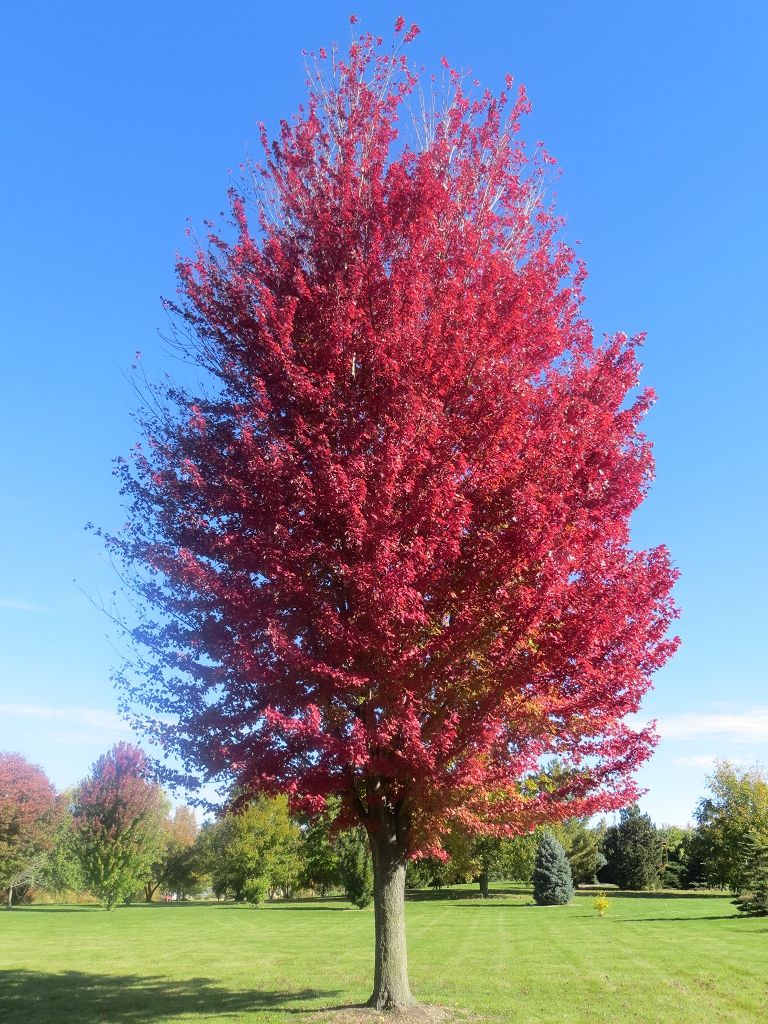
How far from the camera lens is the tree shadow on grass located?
11.8 m

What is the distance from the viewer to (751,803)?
1572 inches

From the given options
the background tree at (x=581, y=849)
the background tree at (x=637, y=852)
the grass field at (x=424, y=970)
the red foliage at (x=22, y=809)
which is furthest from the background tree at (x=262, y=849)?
the background tree at (x=637, y=852)

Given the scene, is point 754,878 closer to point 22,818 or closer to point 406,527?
point 406,527

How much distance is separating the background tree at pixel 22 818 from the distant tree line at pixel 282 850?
0.10 meters

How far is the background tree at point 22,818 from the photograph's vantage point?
177ft

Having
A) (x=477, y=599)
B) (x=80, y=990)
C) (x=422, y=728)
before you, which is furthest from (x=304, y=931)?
(x=477, y=599)

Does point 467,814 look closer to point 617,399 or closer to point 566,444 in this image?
point 566,444

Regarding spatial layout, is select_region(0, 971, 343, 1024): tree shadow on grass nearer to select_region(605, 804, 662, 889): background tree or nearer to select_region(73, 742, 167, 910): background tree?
select_region(73, 742, 167, 910): background tree

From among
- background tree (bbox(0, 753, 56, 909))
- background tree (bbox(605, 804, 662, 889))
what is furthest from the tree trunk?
background tree (bbox(0, 753, 56, 909))

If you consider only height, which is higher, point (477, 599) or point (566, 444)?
point (566, 444)

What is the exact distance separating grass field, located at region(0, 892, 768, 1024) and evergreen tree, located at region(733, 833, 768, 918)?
143 centimetres

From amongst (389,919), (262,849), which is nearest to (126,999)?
(389,919)

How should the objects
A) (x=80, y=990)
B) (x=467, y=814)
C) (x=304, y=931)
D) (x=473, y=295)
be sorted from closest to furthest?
(x=473, y=295), (x=467, y=814), (x=80, y=990), (x=304, y=931)

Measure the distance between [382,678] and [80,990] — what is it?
1196 cm
